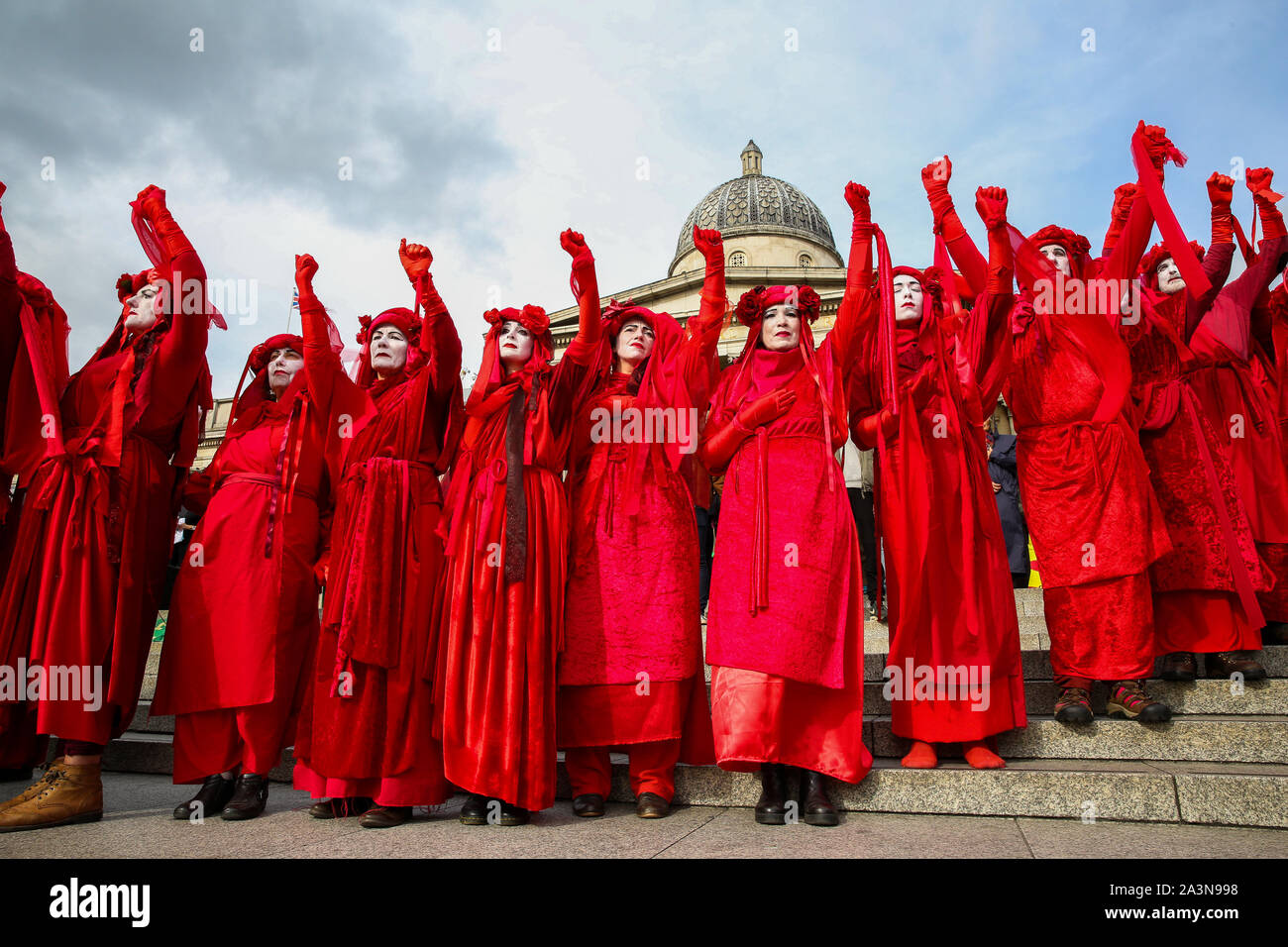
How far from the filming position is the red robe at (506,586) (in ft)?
10.7

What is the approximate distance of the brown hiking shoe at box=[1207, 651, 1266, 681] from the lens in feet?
12.4

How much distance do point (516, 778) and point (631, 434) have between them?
1565 millimetres

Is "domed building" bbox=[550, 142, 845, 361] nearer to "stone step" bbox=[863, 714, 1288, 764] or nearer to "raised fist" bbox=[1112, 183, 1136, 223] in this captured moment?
"raised fist" bbox=[1112, 183, 1136, 223]

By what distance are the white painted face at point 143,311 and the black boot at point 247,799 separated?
2.24 m

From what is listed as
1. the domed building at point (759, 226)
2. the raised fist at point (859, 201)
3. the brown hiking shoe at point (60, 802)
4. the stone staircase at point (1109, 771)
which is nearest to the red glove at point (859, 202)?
the raised fist at point (859, 201)

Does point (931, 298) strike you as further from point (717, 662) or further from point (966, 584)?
point (717, 662)

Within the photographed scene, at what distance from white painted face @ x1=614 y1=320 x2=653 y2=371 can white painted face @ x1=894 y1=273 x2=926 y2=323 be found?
3.93 ft

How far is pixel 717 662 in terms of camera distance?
3.37 metres

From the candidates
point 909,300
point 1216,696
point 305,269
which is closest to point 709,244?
point 909,300

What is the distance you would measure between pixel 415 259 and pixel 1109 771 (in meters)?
3.59

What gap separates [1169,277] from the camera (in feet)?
15.0

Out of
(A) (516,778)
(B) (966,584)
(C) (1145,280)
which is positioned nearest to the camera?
(A) (516,778)

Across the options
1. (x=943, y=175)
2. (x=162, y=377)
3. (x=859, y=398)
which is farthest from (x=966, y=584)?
(x=162, y=377)

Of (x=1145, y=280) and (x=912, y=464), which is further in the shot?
(x=1145, y=280)
